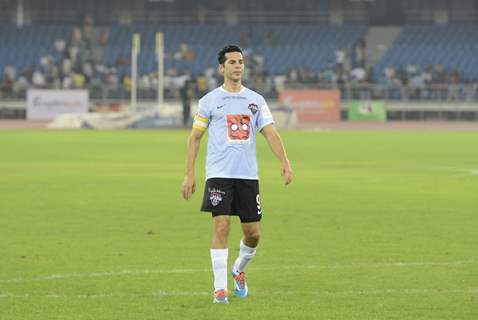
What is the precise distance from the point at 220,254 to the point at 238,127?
1.01m

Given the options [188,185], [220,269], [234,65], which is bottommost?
[220,269]

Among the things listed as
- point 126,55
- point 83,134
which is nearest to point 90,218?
point 83,134

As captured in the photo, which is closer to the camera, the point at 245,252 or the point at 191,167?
the point at 191,167

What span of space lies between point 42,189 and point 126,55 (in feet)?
150

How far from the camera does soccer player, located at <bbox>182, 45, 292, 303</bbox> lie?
1027 cm

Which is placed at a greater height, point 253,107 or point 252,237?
point 253,107

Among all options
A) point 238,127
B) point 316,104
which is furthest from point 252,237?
point 316,104

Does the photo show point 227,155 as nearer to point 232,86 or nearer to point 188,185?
point 188,185

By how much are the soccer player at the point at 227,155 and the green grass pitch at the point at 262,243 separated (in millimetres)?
636

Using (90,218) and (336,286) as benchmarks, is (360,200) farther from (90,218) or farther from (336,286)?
(336,286)

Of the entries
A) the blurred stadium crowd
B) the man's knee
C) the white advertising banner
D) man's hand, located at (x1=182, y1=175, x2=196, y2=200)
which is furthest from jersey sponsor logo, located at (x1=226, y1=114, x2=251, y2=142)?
the blurred stadium crowd

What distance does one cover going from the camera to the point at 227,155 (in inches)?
407

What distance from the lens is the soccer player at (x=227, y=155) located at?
10.3m

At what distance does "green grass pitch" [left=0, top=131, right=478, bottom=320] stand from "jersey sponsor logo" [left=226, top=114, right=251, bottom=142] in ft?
4.24
